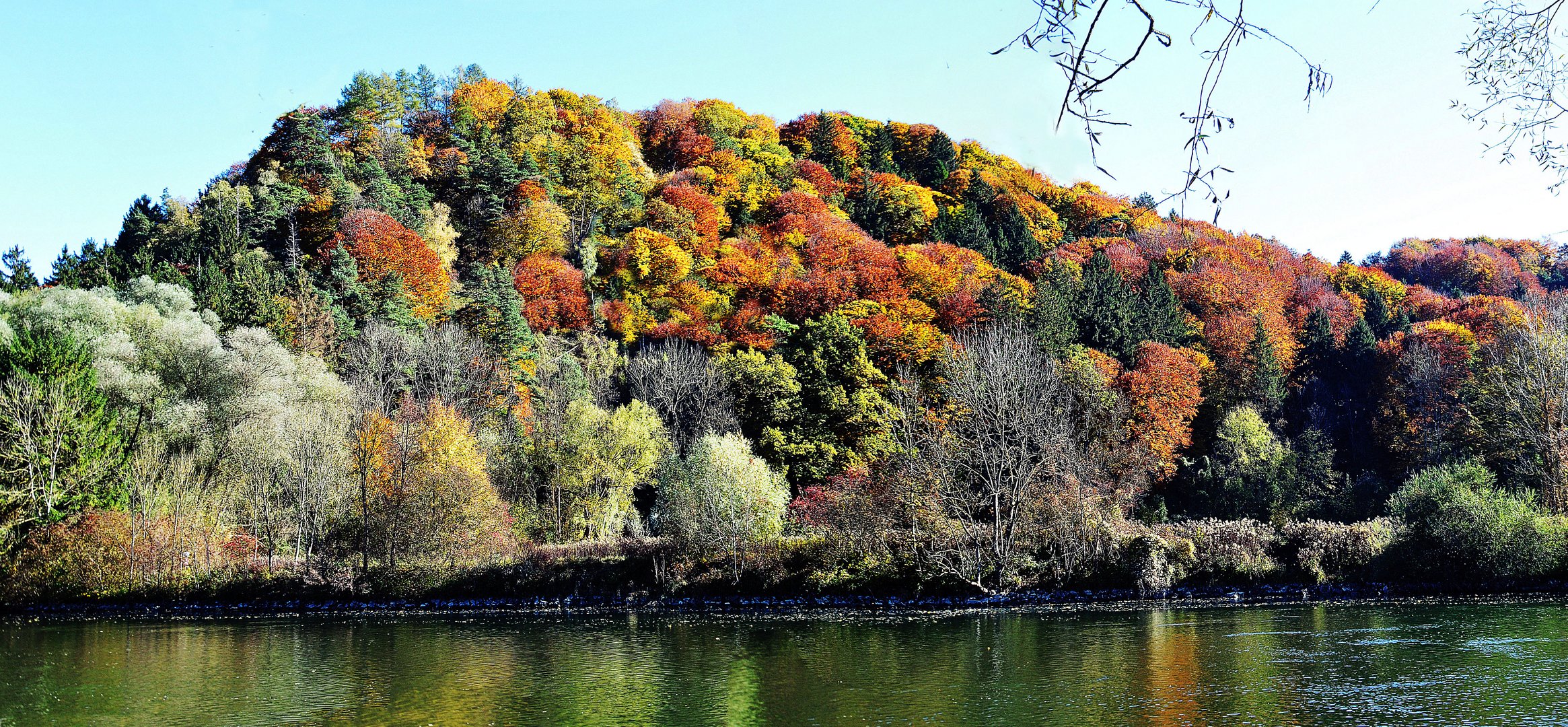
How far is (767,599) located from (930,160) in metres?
57.7

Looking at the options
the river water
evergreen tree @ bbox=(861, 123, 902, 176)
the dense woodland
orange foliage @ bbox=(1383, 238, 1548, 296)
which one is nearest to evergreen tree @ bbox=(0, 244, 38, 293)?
the dense woodland

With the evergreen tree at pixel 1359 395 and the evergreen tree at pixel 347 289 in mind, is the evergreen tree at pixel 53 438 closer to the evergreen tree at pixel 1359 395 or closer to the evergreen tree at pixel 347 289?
the evergreen tree at pixel 347 289

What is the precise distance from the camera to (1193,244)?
59.7 metres

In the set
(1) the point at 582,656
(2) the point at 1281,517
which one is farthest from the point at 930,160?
(1) the point at 582,656

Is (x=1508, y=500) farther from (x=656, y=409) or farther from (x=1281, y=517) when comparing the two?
(x=656, y=409)

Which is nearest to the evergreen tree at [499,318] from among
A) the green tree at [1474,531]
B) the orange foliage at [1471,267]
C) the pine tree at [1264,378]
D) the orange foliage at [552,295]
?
the orange foliage at [552,295]

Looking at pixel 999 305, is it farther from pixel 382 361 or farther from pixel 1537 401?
pixel 382 361

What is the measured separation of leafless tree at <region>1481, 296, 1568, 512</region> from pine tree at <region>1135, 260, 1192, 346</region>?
14.8 meters

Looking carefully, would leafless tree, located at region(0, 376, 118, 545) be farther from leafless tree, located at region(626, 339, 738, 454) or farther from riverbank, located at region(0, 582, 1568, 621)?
leafless tree, located at region(626, 339, 738, 454)

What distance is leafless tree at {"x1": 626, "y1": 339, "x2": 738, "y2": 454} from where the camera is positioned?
161ft

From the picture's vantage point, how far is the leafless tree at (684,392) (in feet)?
161

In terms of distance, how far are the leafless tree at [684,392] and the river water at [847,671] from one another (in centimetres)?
1899

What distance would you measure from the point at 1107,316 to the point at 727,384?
20960mm

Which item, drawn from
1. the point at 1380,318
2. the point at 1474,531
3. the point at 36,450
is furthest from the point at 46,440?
the point at 1380,318
